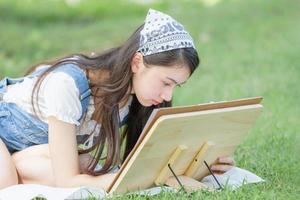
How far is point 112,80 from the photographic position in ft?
13.4

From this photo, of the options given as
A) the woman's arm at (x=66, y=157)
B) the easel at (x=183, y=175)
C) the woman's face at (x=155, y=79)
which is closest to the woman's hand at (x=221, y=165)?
the easel at (x=183, y=175)

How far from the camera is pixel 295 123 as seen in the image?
19.2ft

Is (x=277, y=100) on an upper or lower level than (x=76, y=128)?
lower

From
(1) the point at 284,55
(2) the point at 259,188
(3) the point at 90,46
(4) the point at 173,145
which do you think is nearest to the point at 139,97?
(4) the point at 173,145

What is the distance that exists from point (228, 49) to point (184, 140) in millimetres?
5177

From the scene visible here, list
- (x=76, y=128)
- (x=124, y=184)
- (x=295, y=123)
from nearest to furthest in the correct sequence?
(x=124, y=184) → (x=76, y=128) → (x=295, y=123)

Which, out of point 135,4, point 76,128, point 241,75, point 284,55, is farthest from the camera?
point 135,4

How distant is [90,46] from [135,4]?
3453 mm

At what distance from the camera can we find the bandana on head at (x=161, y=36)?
156 inches

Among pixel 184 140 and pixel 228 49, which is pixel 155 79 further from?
pixel 228 49

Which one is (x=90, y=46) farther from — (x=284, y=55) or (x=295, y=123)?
(x=295, y=123)

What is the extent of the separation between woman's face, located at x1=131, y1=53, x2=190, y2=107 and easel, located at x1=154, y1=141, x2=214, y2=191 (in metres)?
0.27

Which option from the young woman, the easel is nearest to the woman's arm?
the young woman

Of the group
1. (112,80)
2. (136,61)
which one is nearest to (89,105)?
(112,80)
